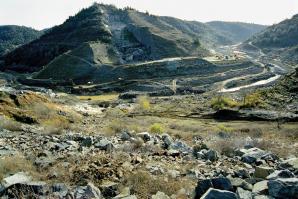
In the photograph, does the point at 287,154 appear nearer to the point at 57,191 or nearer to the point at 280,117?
the point at 57,191

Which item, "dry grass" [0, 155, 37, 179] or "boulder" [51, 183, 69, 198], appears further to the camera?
"dry grass" [0, 155, 37, 179]

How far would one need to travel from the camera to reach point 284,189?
8.70 meters

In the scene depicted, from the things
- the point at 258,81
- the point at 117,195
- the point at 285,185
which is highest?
the point at 285,185

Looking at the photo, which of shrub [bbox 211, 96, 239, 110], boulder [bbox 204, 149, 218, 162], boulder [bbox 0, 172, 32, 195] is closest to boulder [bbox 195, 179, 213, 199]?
boulder [bbox 0, 172, 32, 195]

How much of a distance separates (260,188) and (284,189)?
85cm

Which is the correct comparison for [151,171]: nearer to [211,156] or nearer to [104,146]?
[211,156]

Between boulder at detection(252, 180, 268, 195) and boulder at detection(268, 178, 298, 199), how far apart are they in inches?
16.4

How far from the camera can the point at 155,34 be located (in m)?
178

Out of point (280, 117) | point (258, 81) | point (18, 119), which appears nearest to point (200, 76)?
point (258, 81)

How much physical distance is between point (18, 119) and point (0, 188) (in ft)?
70.4

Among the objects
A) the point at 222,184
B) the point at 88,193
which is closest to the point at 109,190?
the point at 88,193

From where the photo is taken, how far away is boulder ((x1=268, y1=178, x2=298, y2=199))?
8609mm

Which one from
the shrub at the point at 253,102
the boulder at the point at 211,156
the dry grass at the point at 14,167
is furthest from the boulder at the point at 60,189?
the shrub at the point at 253,102

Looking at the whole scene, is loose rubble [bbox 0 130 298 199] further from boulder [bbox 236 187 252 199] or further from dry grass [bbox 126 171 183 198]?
dry grass [bbox 126 171 183 198]
